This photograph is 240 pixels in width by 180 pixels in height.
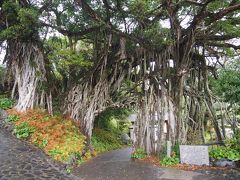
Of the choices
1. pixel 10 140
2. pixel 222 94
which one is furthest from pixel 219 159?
pixel 10 140

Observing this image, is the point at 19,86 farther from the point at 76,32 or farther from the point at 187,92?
the point at 187,92

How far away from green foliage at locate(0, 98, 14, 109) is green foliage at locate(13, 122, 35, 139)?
1.70 metres

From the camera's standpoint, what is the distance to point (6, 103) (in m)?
9.72

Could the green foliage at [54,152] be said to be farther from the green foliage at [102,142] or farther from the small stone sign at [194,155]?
the small stone sign at [194,155]

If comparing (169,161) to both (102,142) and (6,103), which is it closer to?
(102,142)

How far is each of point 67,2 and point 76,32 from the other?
1.05 metres

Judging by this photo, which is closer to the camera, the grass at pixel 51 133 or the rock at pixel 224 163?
the rock at pixel 224 163

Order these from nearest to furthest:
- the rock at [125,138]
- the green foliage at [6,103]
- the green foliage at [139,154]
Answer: the green foliage at [139,154] < the green foliage at [6,103] < the rock at [125,138]

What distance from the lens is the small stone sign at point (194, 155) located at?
6.44 meters

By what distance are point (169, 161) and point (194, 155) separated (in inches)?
24.8

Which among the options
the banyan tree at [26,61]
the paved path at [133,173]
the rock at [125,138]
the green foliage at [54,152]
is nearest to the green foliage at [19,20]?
the banyan tree at [26,61]

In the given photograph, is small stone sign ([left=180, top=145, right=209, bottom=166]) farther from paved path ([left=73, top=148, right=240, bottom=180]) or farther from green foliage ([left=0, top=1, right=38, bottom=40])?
green foliage ([left=0, top=1, right=38, bottom=40])

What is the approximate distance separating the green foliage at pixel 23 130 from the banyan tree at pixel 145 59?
117cm

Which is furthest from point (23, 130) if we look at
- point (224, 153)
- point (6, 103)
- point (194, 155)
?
point (224, 153)
